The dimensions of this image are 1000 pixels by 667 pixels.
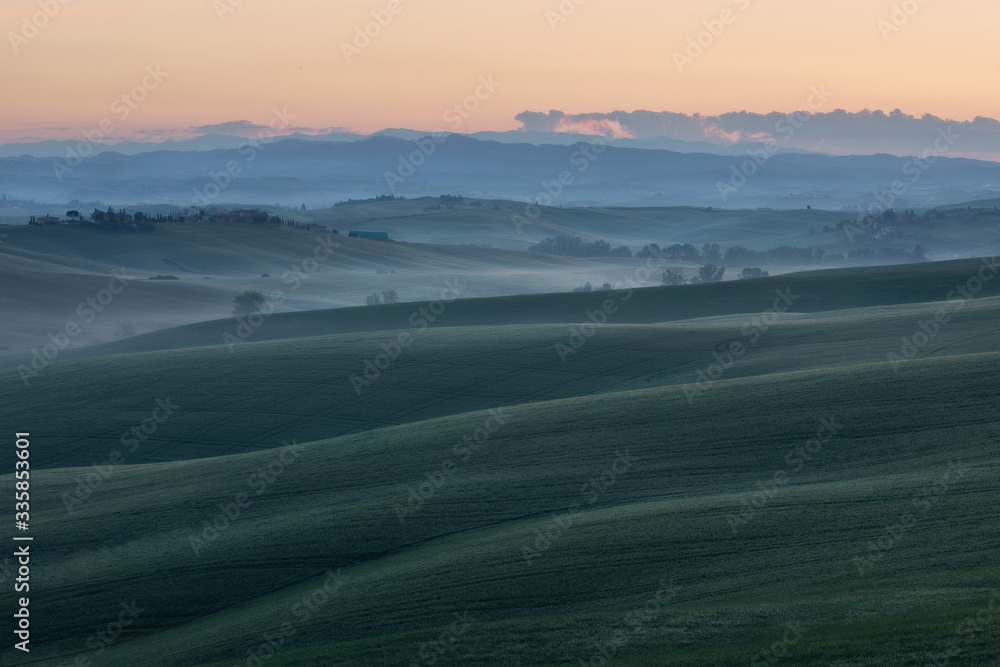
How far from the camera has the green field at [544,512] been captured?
51.6ft

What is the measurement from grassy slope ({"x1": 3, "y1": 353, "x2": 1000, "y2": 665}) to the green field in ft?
Answer: 0.26

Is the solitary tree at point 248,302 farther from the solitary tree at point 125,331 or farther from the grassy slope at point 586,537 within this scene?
the grassy slope at point 586,537

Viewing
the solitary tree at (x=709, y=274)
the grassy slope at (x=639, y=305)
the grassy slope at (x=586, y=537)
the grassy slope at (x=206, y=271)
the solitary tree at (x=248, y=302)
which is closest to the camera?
the grassy slope at (x=586, y=537)

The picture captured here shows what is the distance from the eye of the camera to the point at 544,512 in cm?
2394

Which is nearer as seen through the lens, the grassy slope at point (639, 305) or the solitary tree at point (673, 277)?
the grassy slope at point (639, 305)

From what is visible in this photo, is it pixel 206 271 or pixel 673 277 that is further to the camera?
pixel 206 271

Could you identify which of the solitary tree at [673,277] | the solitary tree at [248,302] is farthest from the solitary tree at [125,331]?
the solitary tree at [673,277]

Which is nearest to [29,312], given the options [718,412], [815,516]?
[718,412]

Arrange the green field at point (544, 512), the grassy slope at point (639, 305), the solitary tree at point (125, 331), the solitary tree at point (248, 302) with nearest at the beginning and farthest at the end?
the green field at point (544, 512)
the grassy slope at point (639, 305)
the solitary tree at point (125, 331)
the solitary tree at point (248, 302)

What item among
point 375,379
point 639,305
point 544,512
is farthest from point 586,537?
point 639,305

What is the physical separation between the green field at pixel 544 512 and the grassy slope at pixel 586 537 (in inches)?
3.1

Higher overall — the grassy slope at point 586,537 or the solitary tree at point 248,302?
the solitary tree at point 248,302

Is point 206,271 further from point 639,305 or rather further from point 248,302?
point 639,305

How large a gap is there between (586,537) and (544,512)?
3415mm
